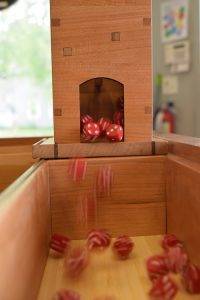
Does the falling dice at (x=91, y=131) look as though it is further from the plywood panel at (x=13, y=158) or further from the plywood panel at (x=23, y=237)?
the plywood panel at (x=13, y=158)

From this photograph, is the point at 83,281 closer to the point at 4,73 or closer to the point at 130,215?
the point at 130,215

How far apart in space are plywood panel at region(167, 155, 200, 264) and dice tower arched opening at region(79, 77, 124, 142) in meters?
0.18

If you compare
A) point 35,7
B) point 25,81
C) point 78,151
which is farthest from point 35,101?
point 78,151

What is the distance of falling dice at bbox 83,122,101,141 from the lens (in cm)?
79

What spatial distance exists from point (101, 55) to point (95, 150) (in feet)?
0.68

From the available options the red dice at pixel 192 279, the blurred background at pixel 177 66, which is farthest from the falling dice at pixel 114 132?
the blurred background at pixel 177 66

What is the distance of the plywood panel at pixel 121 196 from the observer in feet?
2.64

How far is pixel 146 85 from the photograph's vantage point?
2.72 feet

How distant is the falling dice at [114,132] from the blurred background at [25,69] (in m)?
2.11

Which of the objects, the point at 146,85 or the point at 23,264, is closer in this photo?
the point at 23,264

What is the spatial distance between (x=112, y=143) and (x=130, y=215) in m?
0.16

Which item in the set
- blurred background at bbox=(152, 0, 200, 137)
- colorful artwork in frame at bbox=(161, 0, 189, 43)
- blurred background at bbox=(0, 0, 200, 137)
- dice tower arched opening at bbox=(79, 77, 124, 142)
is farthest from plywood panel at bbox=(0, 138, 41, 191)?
colorful artwork in frame at bbox=(161, 0, 189, 43)

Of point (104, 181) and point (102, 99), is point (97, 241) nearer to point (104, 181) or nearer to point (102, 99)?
point (104, 181)

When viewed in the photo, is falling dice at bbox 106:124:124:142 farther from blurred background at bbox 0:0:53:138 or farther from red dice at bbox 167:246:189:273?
blurred background at bbox 0:0:53:138
